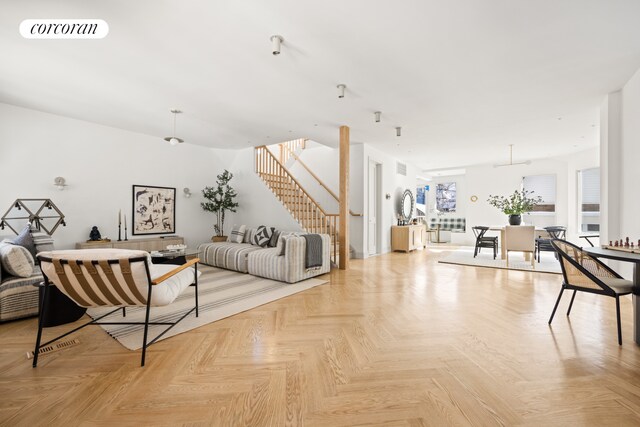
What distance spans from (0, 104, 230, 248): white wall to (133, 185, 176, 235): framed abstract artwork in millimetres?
118

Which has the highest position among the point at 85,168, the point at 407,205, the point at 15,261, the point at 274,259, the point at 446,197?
the point at 85,168

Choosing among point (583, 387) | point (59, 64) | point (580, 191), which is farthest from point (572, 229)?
point (59, 64)

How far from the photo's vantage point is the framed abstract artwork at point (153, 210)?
6164 mm

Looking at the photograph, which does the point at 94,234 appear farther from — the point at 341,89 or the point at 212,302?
the point at 341,89

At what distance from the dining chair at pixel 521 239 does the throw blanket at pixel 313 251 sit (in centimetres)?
375

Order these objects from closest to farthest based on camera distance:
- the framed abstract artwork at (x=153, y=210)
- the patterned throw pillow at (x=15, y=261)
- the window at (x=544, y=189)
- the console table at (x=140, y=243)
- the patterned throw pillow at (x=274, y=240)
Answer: the patterned throw pillow at (x=15, y=261) → the console table at (x=140, y=243) → the patterned throw pillow at (x=274, y=240) → the framed abstract artwork at (x=153, y=210) → the window at (x=544, y=189)

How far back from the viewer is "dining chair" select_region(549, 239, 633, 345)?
2.33m

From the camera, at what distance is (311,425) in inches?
55.5

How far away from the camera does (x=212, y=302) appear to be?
335 centimetres

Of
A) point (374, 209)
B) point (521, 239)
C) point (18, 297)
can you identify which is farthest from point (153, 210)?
point (521, 239)

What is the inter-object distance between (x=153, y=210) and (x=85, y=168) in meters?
1.47

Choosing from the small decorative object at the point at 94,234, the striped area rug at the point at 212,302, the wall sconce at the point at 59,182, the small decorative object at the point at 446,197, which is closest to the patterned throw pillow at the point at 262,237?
the striped area rug at the point at 212,302

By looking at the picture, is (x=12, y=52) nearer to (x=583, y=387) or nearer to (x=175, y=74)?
(x=175, y=74)

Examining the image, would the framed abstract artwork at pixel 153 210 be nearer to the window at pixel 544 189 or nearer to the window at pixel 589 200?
the window at pixel 544 189
